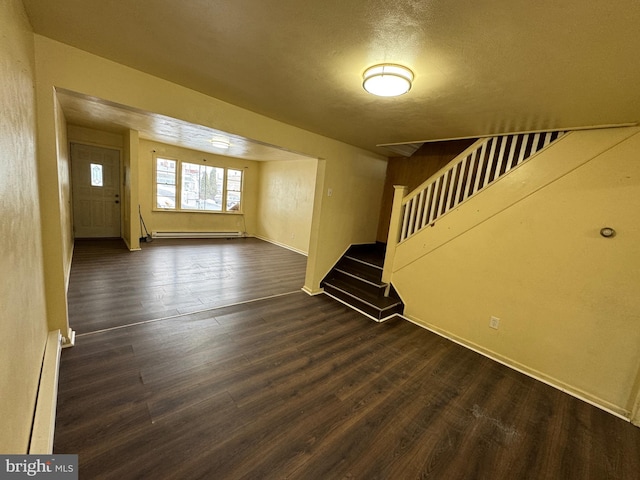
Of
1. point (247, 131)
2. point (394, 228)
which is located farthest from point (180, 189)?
point (394, 228)

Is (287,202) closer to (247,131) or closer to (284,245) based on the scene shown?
(284,245)

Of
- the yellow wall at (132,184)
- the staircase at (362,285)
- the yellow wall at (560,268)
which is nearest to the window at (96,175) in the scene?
the yellow wall at (132,184)

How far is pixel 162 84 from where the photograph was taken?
2.21m

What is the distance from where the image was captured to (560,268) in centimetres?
242

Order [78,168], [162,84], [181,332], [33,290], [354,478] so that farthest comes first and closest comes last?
[78,168] → [181,332] → [162,84] → [33,290] → [354,478]

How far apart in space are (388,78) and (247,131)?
171cm

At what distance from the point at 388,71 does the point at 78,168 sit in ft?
22.6

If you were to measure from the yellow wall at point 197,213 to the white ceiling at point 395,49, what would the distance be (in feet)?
16.3

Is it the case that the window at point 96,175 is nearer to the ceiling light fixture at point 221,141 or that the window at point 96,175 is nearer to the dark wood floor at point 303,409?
the ceiling light fixture at point 221,141

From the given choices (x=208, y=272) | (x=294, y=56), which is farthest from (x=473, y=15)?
(x=208, y=272)

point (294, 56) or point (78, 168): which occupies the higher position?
point (294, 56)

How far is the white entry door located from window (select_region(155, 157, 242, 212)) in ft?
2.87

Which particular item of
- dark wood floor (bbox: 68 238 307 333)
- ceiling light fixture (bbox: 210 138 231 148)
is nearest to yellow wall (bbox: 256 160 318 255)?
dark wood floor (bbox: 68 238 307 333)

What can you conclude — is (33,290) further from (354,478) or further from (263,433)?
(354,478)
